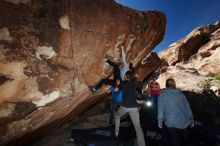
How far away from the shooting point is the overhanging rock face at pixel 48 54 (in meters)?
4.78

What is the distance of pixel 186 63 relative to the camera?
2748 cm

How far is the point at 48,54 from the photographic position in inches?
209

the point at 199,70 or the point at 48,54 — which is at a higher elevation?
the point at 199,70

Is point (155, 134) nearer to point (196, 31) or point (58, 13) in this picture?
point (58, 13)

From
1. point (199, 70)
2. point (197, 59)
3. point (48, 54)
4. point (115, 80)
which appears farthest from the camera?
point (197, 59)

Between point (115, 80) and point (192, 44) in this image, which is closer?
point (115, 80)

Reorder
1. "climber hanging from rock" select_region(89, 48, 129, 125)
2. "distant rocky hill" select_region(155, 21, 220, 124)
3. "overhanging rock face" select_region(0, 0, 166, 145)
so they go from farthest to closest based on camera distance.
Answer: "distant rocky hill" select_region(155, 21, 220, 124)
"climber hanging from rock" select_region(89, 48, 129, 125)
"overhanging rock face" select_region(0, 0, 166, 145)

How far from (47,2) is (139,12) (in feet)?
12.6

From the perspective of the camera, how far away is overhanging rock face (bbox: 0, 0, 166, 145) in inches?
188

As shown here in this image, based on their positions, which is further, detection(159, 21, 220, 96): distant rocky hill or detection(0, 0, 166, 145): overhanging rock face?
detection(159, 21, 220, 96): distant rocky hill

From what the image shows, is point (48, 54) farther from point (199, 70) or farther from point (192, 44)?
point (192, 44)

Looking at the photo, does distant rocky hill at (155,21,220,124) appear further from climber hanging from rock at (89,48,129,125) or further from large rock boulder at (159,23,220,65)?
climber hanging from rock at (89,48,129,125)

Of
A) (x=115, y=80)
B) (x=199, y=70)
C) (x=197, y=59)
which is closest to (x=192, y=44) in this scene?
(x=197, y=59)

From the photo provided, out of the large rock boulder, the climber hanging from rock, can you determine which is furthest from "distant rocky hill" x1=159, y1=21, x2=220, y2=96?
the climber hanging from rock
